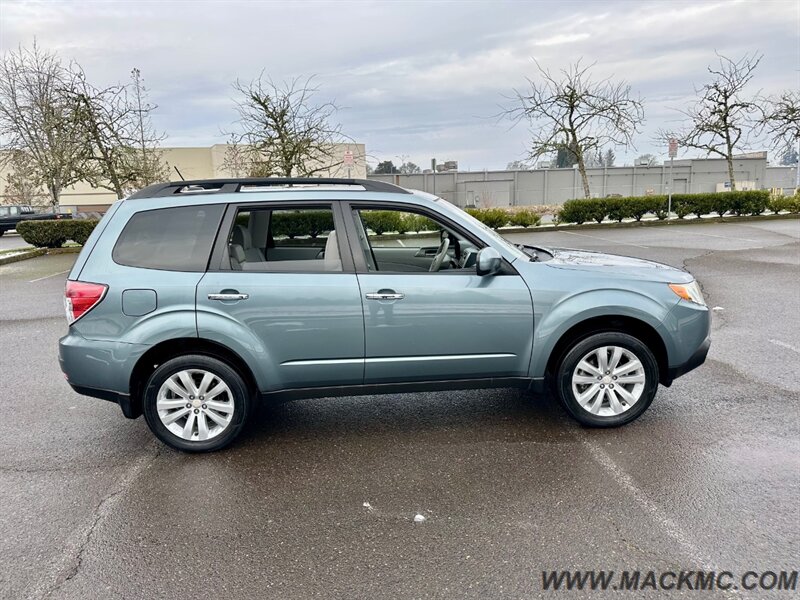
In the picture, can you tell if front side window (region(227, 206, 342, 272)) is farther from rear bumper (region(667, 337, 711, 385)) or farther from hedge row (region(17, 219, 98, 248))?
hedge row (region(17, 219, 98, 248))

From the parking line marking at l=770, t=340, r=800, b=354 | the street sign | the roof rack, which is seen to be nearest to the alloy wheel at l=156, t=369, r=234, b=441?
the roof rack

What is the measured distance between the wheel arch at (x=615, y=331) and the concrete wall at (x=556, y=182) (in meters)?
34.1

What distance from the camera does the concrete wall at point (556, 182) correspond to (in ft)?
132

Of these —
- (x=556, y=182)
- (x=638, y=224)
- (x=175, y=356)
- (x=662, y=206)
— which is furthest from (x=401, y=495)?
(x=556, y=182)

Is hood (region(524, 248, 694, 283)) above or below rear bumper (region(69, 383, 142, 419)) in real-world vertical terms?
above

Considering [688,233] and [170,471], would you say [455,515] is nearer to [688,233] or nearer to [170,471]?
[170,471]

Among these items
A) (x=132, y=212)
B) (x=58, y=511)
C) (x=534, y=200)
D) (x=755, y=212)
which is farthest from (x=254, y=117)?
(x=534, y=200)

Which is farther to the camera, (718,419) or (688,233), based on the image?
(688,233)

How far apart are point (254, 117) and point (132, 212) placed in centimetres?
1728

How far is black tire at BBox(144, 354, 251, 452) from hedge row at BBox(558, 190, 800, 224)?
19.7m

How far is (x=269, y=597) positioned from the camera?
2.47 metres

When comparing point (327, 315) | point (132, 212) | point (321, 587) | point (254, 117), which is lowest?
point (321, 587)

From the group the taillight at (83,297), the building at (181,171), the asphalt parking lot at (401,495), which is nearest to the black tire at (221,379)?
the asphalt parking lot at (401,495)

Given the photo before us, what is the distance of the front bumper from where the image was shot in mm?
3643
